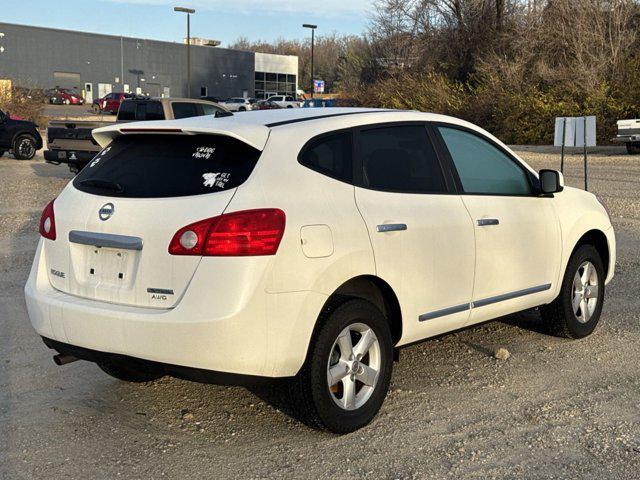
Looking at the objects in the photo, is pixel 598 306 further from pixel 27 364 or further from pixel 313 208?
pixel 27 364

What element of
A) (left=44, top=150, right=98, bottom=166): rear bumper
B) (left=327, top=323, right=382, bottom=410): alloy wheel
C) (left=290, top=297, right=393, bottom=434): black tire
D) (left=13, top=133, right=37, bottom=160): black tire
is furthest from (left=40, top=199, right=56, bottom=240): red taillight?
(left=13, top=133, right=37, bottom=160): black tire

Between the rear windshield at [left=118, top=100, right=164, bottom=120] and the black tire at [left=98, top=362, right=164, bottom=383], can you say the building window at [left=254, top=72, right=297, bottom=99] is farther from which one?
the black tire at [left=98, top=362, right=164, bottom=383]

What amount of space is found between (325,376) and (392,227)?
37.4 inches

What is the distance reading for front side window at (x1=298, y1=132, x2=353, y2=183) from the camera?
431 centimetres

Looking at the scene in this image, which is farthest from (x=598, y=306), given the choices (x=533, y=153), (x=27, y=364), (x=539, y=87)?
(x=539, y=87)

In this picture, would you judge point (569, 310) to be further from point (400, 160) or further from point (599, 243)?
point (400, 160)

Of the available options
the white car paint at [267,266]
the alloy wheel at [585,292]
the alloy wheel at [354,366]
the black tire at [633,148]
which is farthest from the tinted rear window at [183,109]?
the black tire at [633,148]

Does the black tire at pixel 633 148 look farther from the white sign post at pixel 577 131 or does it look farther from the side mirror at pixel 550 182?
the side mirror at pixel 550 182

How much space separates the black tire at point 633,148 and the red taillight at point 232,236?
2619cm

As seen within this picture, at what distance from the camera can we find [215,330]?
380 cm

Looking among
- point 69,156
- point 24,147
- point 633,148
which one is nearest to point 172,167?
point 69,156

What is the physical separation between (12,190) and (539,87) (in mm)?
26950

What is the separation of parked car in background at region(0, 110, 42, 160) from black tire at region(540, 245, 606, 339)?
2104 centimetres

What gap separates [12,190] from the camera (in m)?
16.6
